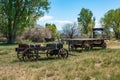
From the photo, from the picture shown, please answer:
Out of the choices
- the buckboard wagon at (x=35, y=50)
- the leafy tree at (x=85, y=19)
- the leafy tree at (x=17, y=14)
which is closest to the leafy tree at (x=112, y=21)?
the leafy tree at (x=85, y=19)

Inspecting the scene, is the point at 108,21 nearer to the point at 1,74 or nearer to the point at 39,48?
the point at 39,48

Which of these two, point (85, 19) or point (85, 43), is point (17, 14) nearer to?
point (85, 43)

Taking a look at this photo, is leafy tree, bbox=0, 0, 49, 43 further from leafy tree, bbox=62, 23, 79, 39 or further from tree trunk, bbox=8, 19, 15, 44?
leafy tree, bbox=62, 23, 79, 39

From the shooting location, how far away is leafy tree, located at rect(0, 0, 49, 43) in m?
41.0

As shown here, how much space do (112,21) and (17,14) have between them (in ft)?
119

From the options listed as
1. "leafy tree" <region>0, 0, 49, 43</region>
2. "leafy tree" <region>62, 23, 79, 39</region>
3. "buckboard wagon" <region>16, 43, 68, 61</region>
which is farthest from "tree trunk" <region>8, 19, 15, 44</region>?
"buckboard wagon" <region>16, 43, 68, 61</region>

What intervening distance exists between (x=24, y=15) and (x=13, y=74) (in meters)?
33.4

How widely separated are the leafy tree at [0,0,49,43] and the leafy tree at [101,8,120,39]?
3177cm

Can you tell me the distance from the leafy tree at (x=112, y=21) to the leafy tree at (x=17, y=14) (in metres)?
31.8

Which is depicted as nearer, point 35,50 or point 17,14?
point 35,50

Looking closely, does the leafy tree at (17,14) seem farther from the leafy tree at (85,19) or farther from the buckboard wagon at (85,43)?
the leafy tree at (85,19)

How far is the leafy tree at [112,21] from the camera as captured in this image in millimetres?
71188

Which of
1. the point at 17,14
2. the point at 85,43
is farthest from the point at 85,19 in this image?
the point at 85,43

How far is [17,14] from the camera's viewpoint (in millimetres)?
42500
